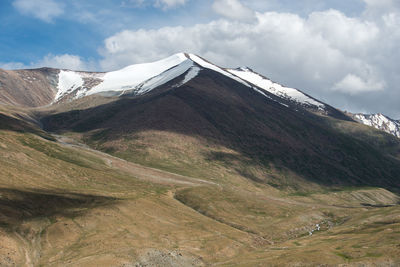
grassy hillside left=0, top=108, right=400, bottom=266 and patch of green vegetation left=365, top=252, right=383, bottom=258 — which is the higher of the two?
patch of green vegetation left=365, top=252, right=383, bottom=258

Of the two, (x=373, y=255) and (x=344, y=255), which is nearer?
(x=373, y=255)

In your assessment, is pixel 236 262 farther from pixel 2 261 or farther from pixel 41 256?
pixel 2 261

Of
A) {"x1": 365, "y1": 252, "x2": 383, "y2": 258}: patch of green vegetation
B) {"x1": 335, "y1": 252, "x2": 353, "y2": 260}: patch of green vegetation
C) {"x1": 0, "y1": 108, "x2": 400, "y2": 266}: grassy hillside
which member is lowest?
{"x1": 0, "y1": 108, "x2": 400, "y2": 266}: grassy hillside

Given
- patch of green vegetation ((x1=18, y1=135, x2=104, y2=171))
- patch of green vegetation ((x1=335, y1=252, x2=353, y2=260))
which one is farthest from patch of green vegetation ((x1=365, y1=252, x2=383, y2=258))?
patch of green vegetation ((x1=18, y1=135, x2=104, y2=171))

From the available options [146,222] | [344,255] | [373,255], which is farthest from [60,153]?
[373,255]

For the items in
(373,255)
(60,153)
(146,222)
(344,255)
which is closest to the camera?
(373,255)

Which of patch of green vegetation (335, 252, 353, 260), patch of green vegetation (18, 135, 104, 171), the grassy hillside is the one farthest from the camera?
patch of green vegetation (18, 135, 104, 171)

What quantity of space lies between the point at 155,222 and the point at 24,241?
38293 mm

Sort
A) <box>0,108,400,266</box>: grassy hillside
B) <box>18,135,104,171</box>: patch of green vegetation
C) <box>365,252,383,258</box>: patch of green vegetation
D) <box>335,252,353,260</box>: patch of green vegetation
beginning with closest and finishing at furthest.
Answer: <box>365,252,383,258</box>: patch of green vegetation
<box>335,252,353,260</box>: patch of green vegetation
<box>0,108,400,266</box>: grassy hillside
<box>18,135,104,171</box>: patch of green vegetation

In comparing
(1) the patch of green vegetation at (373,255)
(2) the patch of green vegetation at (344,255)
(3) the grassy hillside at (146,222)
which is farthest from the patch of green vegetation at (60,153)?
(1) the patch of green vegetation at (373,255)

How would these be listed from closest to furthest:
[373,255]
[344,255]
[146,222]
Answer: [373,255]
[344,255]
[146,222]

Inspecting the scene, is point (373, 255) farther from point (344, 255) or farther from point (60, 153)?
point (60, 153)

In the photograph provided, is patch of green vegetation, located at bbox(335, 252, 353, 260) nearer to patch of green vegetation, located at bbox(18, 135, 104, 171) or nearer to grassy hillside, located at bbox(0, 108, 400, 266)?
grassy hillside, located at bbox(0, 108, 400, 266)

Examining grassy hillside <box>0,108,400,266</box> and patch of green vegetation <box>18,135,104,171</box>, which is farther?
patch of green vegetation <box>18,135,104,171</box>
